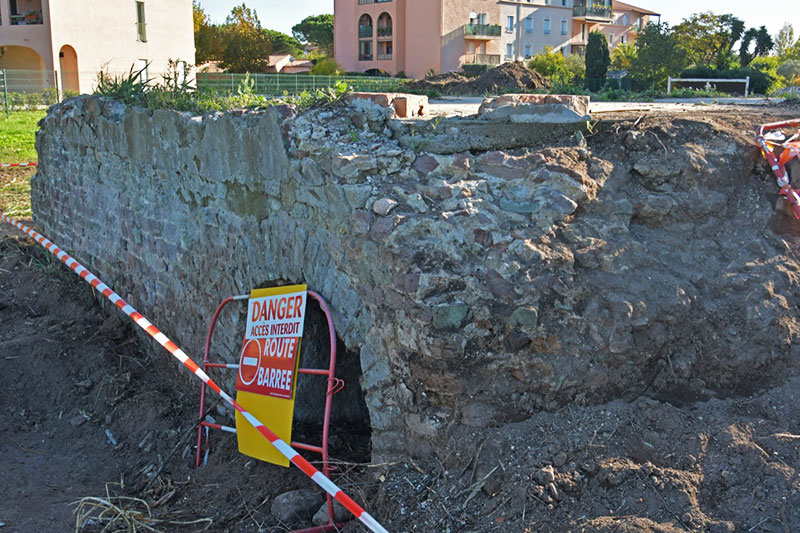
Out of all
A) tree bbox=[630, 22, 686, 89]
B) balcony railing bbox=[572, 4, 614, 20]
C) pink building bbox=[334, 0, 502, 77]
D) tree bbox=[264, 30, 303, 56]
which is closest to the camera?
tree bbox=[630, 22, 686, 89]

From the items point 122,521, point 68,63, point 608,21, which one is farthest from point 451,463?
point 608,21

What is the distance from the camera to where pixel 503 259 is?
409 centimetres

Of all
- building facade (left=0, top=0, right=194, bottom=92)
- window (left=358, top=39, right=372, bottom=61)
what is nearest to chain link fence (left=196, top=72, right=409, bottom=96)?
building facade (left=0, top=0, right=194, bottom=92)

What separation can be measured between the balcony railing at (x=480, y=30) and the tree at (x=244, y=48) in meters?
11.3

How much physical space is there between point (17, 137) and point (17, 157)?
1640mm

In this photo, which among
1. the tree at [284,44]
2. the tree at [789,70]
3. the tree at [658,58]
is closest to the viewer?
the tree at [658,58]

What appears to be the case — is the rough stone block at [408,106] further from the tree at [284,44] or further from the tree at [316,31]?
the tree at [316,31]

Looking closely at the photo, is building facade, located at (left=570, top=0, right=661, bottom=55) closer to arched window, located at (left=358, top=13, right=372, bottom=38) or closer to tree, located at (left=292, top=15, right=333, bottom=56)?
arched window, located at (left=358, top=13, right=372, bottom=38)

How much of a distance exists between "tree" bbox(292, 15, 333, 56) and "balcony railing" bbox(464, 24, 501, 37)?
73.4ft

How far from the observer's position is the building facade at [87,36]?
27750 mm

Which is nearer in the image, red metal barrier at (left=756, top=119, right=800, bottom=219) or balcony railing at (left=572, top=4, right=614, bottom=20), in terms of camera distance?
red metal barrier at (left=756, top=119, right=800, bottom=219)

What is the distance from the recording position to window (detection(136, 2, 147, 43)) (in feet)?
102

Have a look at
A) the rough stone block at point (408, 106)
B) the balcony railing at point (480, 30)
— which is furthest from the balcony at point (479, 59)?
the rough stone block at point (408, 106)

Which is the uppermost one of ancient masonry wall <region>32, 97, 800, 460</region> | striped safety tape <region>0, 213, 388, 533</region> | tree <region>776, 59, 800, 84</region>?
tree <region>776, 59, 800, 84</region>
